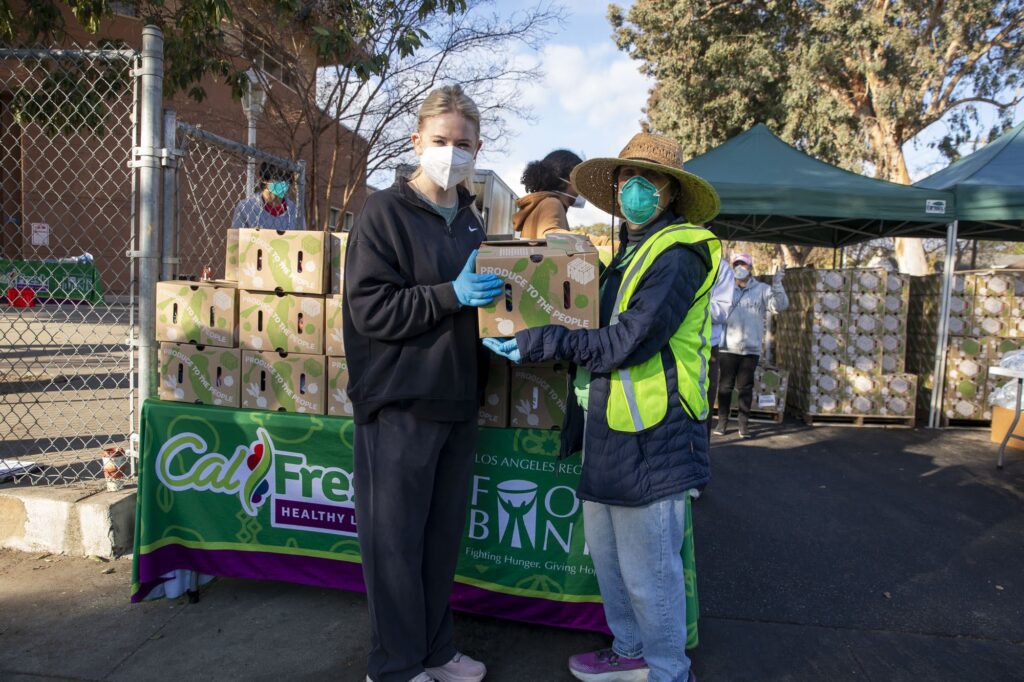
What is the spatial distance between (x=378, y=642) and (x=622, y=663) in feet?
2.99

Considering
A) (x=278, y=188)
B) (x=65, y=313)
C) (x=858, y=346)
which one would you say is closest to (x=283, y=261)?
(x=278, y=188)

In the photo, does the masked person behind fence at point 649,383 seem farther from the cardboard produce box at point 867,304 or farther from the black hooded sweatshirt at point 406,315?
the cardboard produce box at point 867,304

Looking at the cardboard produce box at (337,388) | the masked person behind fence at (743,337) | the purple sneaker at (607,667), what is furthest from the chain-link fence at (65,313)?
the masked person behind fence at (743,337)

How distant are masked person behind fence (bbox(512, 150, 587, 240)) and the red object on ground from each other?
4.72 metres

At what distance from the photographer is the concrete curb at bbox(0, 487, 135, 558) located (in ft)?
10.9

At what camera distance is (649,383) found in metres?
2.17

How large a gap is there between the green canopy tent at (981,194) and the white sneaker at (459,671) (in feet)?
23.6

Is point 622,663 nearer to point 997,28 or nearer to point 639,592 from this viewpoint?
point 639,592

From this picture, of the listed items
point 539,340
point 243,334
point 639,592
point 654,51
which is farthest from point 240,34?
point 654,51

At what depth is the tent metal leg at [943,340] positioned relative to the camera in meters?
7.50

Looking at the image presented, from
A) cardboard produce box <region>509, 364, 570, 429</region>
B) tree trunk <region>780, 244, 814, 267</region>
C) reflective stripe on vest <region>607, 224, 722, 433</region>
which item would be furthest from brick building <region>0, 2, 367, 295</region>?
tree trunk <region>780, 244, 814, 267</region>

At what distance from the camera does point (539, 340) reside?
2150 mm

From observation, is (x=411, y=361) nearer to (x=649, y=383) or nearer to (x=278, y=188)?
(x=649, y=383)

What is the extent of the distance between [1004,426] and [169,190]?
7655 millimetres
